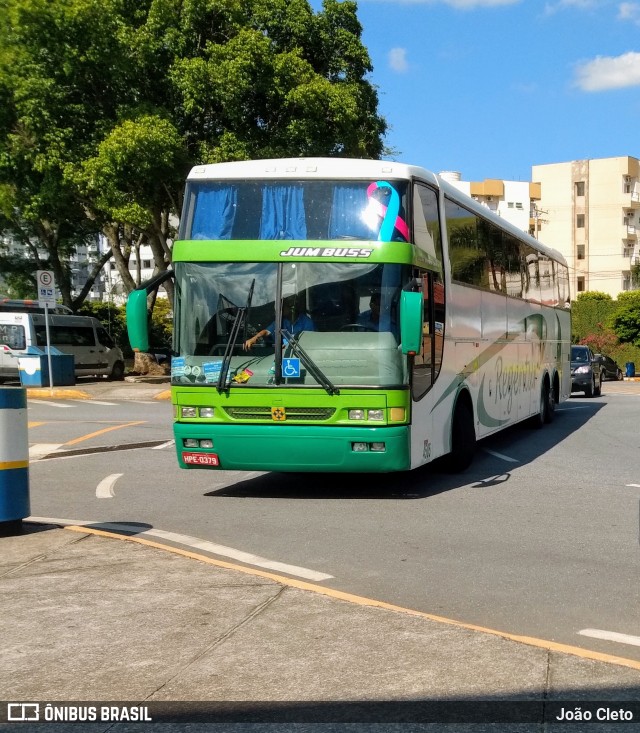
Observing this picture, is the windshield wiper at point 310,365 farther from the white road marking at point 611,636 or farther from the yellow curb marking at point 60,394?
the yellow curb marking at point 60,394

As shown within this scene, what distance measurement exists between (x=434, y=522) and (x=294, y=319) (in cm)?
245

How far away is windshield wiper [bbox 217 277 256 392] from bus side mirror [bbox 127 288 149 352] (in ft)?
2.65

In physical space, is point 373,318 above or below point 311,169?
below

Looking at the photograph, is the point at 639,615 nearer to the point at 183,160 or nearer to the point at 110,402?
the point at 110,402

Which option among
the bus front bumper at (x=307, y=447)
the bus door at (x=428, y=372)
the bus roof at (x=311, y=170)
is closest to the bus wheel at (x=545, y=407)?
the bus door at (x=428, y=372)

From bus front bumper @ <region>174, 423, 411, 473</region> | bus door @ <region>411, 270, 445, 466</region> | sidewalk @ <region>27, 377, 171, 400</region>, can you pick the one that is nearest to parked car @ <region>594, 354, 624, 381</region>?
sidewalk @ <region>27, 377, 171, 400</region>

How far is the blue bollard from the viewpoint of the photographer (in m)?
8.05

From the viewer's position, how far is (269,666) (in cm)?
463

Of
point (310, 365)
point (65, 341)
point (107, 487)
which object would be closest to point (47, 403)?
point (65, 341)

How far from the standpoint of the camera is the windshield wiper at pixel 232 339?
10.0 metres

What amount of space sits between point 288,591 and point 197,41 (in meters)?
27.6

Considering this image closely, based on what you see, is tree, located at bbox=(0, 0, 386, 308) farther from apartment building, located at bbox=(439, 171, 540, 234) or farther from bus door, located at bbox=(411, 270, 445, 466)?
apartment building, located at bbox=(439, 171, 540, 234)

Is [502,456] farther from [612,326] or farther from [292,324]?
[612,326]

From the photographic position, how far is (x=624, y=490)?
1071 cm
